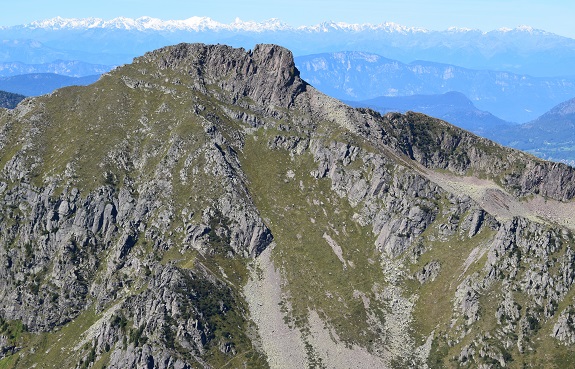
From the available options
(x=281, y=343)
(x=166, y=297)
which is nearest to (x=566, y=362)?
(x=281, y=343)

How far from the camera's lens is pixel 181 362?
184 metres

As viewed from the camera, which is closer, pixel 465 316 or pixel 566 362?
pixel 566 362

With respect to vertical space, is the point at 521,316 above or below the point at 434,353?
above

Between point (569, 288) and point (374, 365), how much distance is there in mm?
63289

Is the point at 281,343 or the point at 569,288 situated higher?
the point at 569,288

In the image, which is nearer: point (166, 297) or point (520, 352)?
point (520, 352)

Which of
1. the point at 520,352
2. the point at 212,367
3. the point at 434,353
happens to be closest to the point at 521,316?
the point at 520,352

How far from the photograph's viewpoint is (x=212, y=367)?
186250mm

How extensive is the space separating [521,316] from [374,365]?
4606 cm

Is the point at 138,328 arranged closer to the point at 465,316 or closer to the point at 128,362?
the point at 128,362

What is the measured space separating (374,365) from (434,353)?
18.9 meters

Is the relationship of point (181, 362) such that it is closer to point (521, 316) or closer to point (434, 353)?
point (434, 353)

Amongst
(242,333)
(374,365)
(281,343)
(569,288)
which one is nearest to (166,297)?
(242,333)

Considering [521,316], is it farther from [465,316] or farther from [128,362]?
[128,362]
